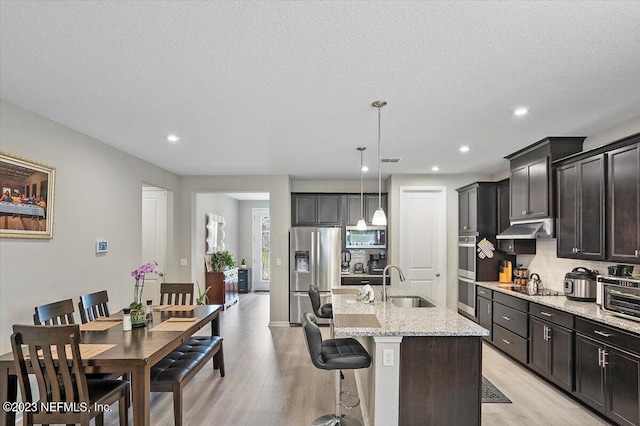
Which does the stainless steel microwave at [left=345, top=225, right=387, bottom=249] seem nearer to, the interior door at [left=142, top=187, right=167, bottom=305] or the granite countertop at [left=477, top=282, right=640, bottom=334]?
the granite countertop at [left=477, top=282, right=640, bottom=334]

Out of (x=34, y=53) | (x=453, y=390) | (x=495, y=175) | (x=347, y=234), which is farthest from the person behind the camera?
(x=347, y=234)

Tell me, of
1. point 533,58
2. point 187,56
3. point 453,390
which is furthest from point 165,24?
point 453,390

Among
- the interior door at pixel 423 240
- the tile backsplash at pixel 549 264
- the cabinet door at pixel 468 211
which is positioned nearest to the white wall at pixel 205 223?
the interior door at pixel 423 240

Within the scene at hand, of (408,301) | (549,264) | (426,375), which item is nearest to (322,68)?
(426,375)

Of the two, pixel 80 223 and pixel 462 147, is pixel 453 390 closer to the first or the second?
pixel 462 147

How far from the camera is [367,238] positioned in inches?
288

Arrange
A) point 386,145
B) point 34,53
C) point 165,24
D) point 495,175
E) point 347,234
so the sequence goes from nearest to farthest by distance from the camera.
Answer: point 165,24
point 34,53
point 386,145
point 495,175
point 347,234

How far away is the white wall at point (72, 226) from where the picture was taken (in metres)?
3.14

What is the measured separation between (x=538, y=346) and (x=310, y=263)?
362 cm

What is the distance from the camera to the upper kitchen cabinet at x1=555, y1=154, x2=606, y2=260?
11.8 feet

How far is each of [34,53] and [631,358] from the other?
4.50 metres

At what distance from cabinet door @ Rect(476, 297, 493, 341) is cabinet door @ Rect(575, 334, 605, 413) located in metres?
1.72

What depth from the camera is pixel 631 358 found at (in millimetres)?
2906

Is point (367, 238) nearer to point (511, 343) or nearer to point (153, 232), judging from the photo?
point (511, 343)
